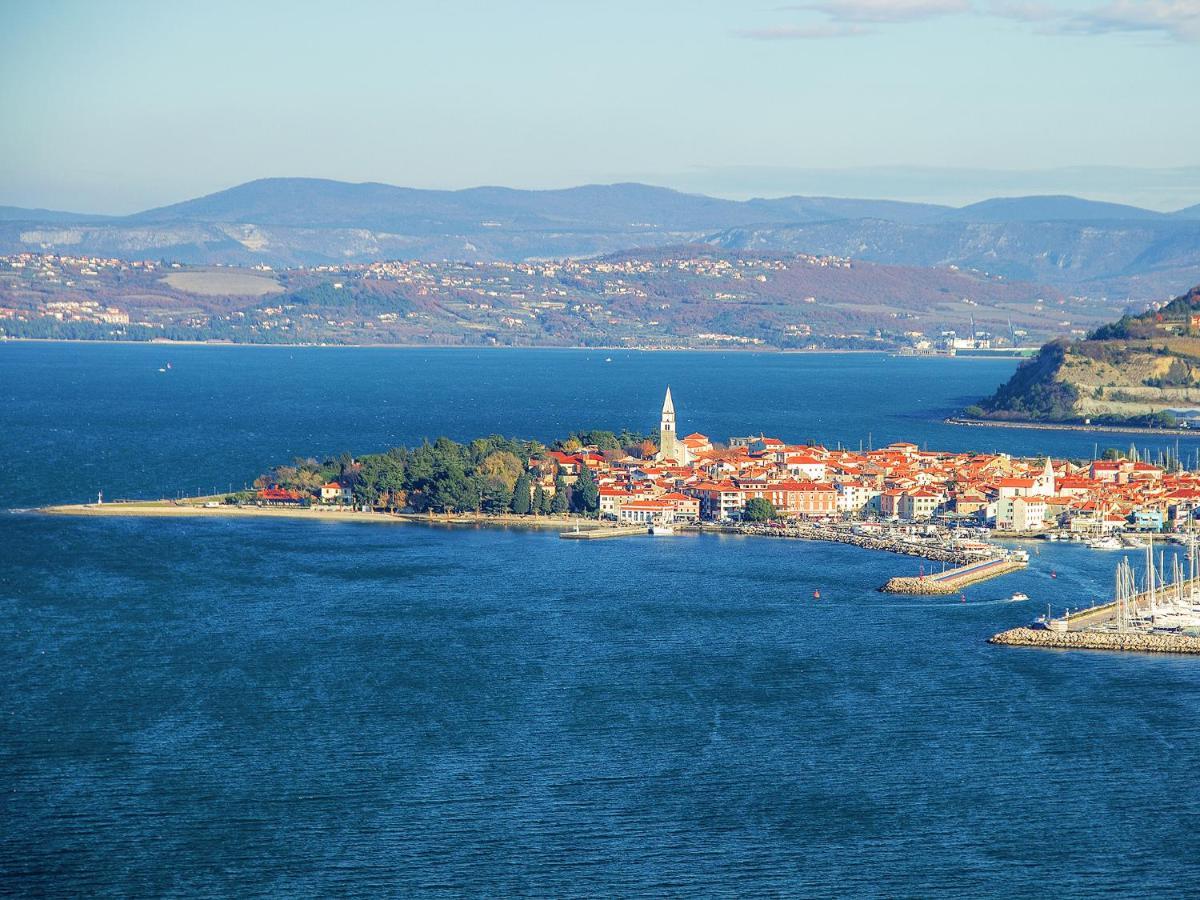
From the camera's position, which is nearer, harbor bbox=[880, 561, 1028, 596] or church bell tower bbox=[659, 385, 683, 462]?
harbor bbox=[880, 561, 1028, 596]

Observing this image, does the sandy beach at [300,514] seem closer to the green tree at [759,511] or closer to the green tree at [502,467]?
the green tree at [502,467]

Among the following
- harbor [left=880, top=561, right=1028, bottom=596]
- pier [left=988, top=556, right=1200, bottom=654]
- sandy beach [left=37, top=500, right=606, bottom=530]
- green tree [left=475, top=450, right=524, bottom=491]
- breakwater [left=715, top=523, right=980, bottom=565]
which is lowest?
sandy beach [left=37, top=500, right=606, bottom=530]

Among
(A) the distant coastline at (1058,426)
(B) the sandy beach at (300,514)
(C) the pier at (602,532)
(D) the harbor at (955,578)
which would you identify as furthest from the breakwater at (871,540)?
(A) the distant coastline at (1058,426)

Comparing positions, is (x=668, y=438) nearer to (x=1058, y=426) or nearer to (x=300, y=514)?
(x=300, y=514)

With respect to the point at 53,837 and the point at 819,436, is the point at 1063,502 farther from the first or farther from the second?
the point at 53,837

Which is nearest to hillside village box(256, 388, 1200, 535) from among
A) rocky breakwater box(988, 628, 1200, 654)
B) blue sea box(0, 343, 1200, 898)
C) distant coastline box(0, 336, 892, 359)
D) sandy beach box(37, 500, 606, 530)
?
sandy beach box(37, 500, 606, 530)

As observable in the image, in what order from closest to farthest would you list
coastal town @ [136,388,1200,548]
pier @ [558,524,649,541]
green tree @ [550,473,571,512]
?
1. pier @ [558,524,649,541]
2. coastal town @ [136,388,1200,548]
3. green tree @ [550,473,571,512]

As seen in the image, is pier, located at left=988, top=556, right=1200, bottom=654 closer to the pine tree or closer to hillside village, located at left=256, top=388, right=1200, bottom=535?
hillside village, located at left=256, top=388, right=1200, bottom=535

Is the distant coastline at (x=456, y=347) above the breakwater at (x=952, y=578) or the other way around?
the other way around
